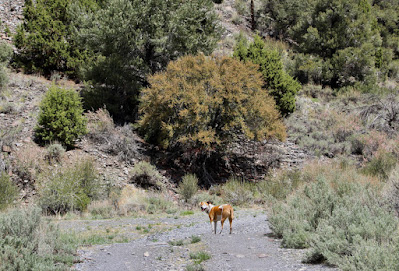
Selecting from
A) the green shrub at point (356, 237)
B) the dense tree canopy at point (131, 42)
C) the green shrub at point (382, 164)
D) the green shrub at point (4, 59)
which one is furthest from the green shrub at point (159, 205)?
the green shrub at point (4, 59)

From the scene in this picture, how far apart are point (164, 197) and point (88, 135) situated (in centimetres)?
535

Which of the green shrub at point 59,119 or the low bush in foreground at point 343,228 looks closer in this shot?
the low bush in foreground at point 343,228

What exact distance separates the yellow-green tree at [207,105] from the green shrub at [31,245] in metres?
9.76

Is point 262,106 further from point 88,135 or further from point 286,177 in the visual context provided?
point 88,135

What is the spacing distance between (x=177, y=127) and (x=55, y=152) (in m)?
5.22

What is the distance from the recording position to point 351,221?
6094mm

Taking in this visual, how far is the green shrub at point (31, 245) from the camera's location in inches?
206

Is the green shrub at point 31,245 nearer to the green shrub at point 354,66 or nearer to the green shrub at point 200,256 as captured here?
the green shrub at point 200,256

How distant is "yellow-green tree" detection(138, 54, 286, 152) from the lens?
630 inches

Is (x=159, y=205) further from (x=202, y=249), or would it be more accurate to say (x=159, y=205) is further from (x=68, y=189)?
(x=202, y=249)

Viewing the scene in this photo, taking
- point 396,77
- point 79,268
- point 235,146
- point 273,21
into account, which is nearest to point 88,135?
point 235,146

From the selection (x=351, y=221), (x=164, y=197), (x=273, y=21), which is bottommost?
(x=164, y=197)

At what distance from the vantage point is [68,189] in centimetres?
1212

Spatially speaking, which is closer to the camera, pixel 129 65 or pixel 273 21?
pixel 129 65
